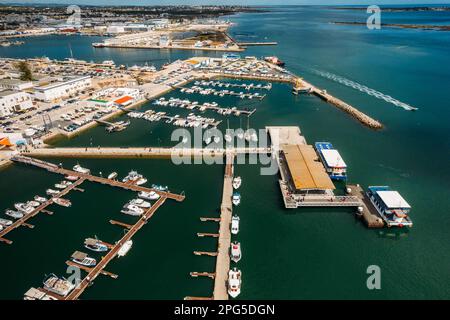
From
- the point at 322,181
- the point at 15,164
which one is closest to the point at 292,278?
the point at 322,181

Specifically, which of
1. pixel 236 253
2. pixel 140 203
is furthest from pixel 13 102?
pixel 236 253

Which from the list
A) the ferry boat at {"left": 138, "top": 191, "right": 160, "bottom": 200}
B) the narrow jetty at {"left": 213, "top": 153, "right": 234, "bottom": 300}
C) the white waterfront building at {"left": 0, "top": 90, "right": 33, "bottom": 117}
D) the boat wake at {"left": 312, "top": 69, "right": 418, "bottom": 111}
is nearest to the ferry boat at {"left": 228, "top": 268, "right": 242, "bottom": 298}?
the narrow jetty at {"left": 213, "top": 153, "right": 234, "bottom": 300}

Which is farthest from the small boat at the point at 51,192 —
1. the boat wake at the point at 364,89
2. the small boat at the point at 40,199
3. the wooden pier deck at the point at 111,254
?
the boat wake at the point at 364,89

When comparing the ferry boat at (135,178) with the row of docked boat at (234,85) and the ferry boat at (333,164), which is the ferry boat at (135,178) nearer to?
the ferry boat at (333,164)

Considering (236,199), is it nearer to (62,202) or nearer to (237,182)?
(237,182)

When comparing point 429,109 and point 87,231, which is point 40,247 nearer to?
point 87,231

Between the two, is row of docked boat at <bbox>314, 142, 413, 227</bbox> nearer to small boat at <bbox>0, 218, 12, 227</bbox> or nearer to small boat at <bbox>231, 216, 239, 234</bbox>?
small boat at <bbox>231, 216, 239, 234</bbox>
